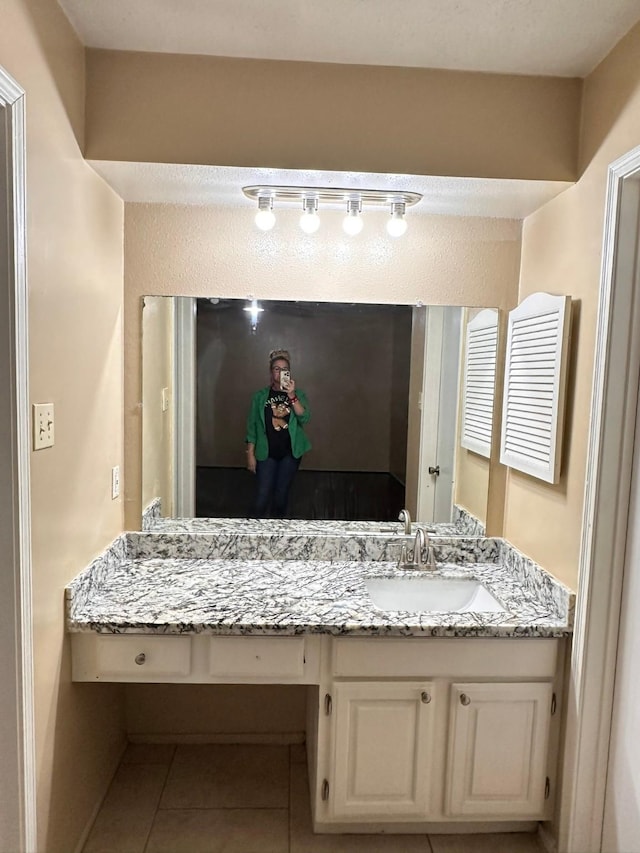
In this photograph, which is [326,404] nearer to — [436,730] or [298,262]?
[298,262]

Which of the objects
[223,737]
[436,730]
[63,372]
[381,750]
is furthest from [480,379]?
[223,737]

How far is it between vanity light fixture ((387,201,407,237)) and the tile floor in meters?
2.05

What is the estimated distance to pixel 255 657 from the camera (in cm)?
176

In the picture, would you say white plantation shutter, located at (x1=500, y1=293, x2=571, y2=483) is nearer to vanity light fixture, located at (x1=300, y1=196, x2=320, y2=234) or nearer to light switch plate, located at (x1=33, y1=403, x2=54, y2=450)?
vanity light fixture, located at (x1=300, y1=196, x2=320, y2=234)

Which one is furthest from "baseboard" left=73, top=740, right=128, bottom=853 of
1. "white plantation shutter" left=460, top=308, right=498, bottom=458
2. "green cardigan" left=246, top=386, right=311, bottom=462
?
"white plantation shutter" left=460, top=308, right=498, bottom=458

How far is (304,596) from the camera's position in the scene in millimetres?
1905

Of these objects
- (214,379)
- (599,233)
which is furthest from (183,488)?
(599,233)

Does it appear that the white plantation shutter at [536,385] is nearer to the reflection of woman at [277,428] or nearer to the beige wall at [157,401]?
the reflection of woman at [277,428]

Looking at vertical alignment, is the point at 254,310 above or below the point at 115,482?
above

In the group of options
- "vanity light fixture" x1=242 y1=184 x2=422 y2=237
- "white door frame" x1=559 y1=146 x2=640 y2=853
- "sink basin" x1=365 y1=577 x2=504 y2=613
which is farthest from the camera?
"sink basin" x1=365 y1=577 x2=504 y2=613

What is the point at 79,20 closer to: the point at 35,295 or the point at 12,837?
the point at 35,295

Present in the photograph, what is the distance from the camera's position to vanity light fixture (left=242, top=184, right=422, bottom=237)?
1.95m

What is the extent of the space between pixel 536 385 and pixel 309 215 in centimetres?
97

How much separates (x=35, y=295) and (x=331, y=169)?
939 millimetres
